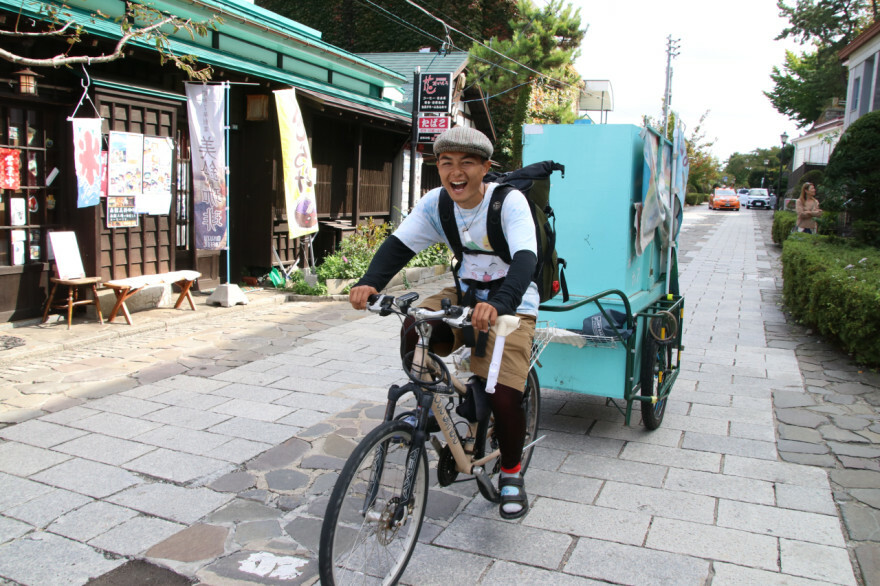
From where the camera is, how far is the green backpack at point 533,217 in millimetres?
3254

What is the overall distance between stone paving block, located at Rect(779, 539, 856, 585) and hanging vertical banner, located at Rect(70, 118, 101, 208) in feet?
23.6

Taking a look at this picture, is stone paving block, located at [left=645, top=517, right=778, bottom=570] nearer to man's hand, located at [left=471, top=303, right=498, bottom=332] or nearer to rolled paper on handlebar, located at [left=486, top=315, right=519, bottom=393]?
rolled paper on handlebar, located at [left=486, top=315, right=519, bottom=393]

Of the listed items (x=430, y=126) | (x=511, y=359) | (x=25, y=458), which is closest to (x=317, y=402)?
(x=25, y=458)

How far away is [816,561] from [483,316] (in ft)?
6.76

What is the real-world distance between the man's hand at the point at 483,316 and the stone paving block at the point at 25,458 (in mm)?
3012

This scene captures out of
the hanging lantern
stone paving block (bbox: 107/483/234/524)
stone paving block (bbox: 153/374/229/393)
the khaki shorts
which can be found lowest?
stone paving block (bbox: 107/483/234/524)

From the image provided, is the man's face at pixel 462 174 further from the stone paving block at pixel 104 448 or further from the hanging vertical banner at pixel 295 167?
the hanging vertical banner at pixel 295 167

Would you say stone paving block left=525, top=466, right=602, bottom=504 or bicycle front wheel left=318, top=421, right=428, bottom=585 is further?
stone paving block left=525, top=466, right=602, bottom=504

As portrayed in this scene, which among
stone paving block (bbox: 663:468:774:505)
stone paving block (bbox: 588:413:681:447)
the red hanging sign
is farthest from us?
the red hanging sign

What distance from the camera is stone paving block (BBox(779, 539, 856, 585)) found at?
10.1ft

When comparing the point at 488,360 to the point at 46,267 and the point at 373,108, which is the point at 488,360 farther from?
the point at 373,108

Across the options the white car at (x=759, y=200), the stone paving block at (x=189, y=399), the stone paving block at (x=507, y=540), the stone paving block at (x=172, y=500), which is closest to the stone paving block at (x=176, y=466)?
the stone paving block at (x=172, y=500)

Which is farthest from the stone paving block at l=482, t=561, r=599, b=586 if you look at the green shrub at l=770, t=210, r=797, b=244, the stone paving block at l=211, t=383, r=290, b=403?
the green shrub at l=770, t=210, r=797, b=244

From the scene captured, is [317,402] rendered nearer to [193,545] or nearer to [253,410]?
[253,410]
